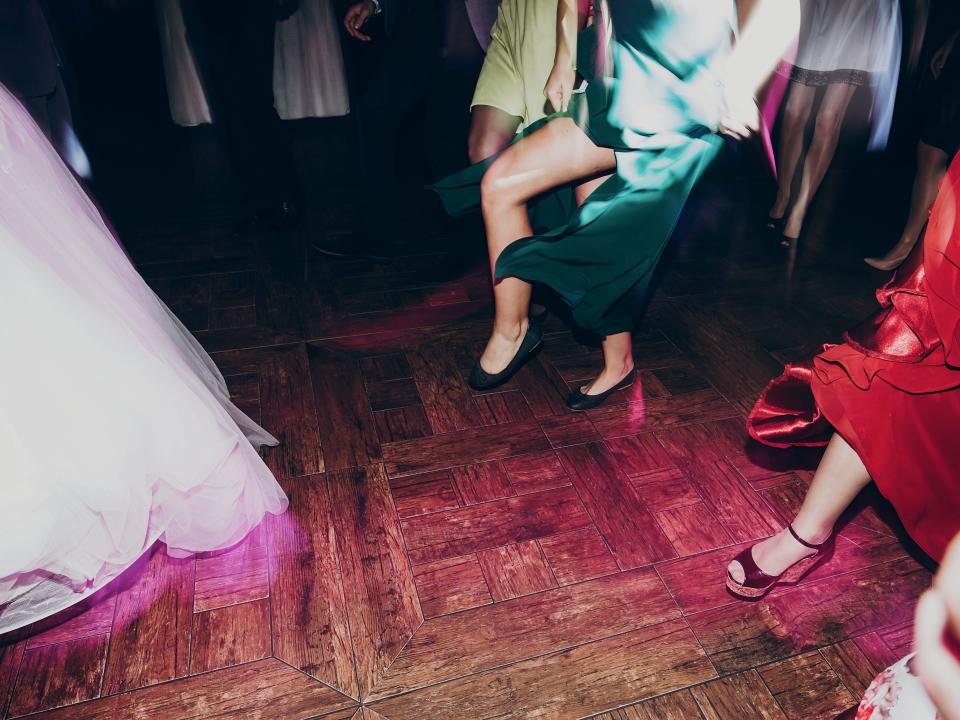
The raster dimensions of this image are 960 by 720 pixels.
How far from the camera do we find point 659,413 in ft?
5.80

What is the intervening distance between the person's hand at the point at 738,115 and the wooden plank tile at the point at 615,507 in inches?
33.6

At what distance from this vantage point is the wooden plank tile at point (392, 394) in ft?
5.81

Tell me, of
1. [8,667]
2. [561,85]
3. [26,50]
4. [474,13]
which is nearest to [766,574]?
[561,85]

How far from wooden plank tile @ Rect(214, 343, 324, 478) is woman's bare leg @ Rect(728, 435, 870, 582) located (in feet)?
3.42

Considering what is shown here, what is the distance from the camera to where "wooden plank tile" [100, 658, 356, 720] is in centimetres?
105

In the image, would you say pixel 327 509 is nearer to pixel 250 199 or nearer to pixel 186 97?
pixel 250 199

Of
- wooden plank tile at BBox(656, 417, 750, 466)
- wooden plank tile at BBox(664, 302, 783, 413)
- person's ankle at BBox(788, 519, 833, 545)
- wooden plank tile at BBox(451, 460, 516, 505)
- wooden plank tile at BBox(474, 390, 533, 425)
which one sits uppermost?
person's ankle at BBox(788, 519, 833, 545)

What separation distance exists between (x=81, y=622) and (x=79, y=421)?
1.51 ft

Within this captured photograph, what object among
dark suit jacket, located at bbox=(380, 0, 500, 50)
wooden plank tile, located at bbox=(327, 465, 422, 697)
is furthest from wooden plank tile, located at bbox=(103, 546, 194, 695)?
dark suit jacket, located at bbox=(380, 0, 500, 50)

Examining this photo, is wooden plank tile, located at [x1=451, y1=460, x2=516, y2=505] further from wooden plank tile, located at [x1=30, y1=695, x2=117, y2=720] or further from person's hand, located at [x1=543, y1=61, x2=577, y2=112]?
person's hand, located at [x1=543, y1=61, x2=577, y2=112]

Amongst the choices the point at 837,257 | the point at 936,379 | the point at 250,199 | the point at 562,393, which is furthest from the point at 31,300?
the point at 837,257

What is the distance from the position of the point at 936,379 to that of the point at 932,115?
6.17ft

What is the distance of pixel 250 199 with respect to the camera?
2781 millimetres

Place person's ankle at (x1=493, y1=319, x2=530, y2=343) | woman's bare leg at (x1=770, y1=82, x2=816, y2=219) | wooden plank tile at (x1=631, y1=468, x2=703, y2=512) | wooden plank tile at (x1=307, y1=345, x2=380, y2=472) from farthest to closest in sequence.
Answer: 1. woman's bare leg at (x1=770, y1=82, x2=816, y2=219)
2. person's ankle at (x1=493, y1=319, x2=530, y2=343)
3. wooden plank tile at (x1=307, y1=345, x2=380, y2=472)
4. wooden plank tile at (x1=631, y1=468, x2=703, y2=512)
